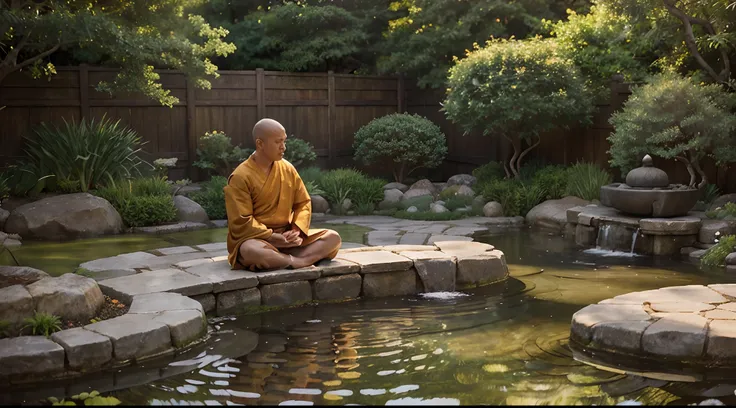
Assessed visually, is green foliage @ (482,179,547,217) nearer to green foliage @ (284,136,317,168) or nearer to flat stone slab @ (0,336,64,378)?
green foliage @ (284,136,317,168)

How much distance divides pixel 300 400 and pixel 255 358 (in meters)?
1.03

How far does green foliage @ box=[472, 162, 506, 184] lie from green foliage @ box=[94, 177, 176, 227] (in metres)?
5.75

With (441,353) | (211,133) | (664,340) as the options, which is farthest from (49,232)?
(664,340)

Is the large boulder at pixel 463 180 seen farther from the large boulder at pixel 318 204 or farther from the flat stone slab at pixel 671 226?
the flat stone slab at pixel 671 226

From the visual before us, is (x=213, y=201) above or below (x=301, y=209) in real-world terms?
below

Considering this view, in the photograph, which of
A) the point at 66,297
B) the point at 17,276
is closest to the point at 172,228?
the point at 17,276

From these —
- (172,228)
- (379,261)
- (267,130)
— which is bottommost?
(172,228)

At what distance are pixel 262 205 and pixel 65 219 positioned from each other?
15.6 feet

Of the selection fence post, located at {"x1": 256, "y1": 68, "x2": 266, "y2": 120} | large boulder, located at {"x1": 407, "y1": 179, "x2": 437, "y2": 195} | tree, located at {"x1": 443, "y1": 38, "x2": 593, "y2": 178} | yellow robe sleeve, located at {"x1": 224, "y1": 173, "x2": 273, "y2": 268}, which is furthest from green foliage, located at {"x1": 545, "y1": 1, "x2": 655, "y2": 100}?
yellow robe sleeve, located at {"x1": 224, "y1": 173, "x2": 273, "y2": 268}

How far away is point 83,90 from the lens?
45.2 feet

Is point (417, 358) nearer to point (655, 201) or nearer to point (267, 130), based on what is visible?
point (267, 130)

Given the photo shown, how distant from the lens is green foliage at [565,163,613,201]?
12672 millimetres

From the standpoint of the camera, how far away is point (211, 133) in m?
15.4

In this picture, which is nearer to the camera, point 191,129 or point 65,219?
point 65,219
